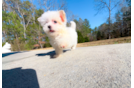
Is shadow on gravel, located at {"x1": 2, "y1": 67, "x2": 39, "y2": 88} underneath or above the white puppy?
underneath

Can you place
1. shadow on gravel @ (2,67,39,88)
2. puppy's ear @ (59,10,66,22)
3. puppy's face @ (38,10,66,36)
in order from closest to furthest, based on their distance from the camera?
shadow on gravel @ (2,67,39,88) → puppy's face @ (38,10,66,36) → puppy's ear @ (59,10,66,22)

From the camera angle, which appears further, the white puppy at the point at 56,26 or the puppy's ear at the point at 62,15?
the puppy's ear at the point at 62,15

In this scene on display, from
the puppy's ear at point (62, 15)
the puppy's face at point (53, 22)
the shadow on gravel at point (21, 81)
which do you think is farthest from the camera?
the puppy's ear at point (62, 15)

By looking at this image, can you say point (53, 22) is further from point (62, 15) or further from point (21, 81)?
point (21, 81)

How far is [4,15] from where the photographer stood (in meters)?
13.3

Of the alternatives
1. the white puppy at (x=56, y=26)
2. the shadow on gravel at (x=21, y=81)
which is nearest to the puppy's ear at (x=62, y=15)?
the white puppy at (x=56, y=26)

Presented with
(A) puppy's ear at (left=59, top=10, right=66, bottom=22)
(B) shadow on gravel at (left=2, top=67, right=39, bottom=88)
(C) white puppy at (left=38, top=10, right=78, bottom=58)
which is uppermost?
(A) puppy's ear at (left=59, top=10, right=66, bottom=22)

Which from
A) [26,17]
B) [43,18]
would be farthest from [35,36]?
[43,18]

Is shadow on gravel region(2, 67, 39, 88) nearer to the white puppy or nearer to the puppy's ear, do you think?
the white puppy

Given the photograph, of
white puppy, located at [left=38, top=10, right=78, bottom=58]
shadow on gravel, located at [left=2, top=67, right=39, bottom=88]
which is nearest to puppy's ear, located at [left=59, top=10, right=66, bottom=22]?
white puppy, located at [left=38, top=10, right=78, bottom=58]

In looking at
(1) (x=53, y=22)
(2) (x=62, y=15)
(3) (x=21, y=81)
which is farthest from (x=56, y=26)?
(3) (x=21, y=81)

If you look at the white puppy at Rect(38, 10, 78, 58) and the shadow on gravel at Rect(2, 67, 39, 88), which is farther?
the white puppy at Rect(38, 10, 78, 58)

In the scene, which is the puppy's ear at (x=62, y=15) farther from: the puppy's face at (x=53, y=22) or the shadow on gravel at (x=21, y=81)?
the shadow on gravel at (x=21, y=81)

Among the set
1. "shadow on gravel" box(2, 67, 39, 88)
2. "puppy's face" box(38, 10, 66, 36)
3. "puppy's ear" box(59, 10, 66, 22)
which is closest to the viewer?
"shadow on gravel" box(2, 67, 39, 88)
